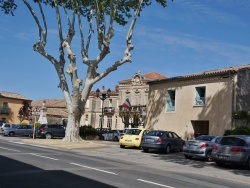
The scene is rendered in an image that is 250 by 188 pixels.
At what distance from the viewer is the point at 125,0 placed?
27.3 meters

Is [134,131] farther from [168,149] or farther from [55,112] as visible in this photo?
[55,112]

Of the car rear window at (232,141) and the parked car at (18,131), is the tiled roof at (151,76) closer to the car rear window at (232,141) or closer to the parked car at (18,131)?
the parked car at (18,131)

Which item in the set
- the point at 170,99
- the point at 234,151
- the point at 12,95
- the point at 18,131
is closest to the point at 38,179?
the point at 234,151

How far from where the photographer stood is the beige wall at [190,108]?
2866cm

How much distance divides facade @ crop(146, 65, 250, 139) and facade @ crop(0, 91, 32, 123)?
140 ft

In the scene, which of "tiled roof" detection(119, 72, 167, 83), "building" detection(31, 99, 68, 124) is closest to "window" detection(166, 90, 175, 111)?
"building" detection(31, 99, 68, 124)

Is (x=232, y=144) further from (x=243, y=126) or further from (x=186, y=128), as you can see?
(x=186, y=128)

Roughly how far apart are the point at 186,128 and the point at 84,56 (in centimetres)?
1102

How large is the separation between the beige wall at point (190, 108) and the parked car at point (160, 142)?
625cm

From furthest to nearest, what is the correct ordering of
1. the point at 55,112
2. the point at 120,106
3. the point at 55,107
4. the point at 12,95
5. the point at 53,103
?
the point at 53,103 → the point at 55,107 → the point at 55,112 → the point at 12,95 → the point at 120,106

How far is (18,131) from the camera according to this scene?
41656 millimetres

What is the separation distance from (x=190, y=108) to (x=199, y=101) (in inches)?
42.9

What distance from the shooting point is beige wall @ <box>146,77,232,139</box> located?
28.7 m

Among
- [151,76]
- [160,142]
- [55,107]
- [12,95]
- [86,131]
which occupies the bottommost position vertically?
[160,142]
